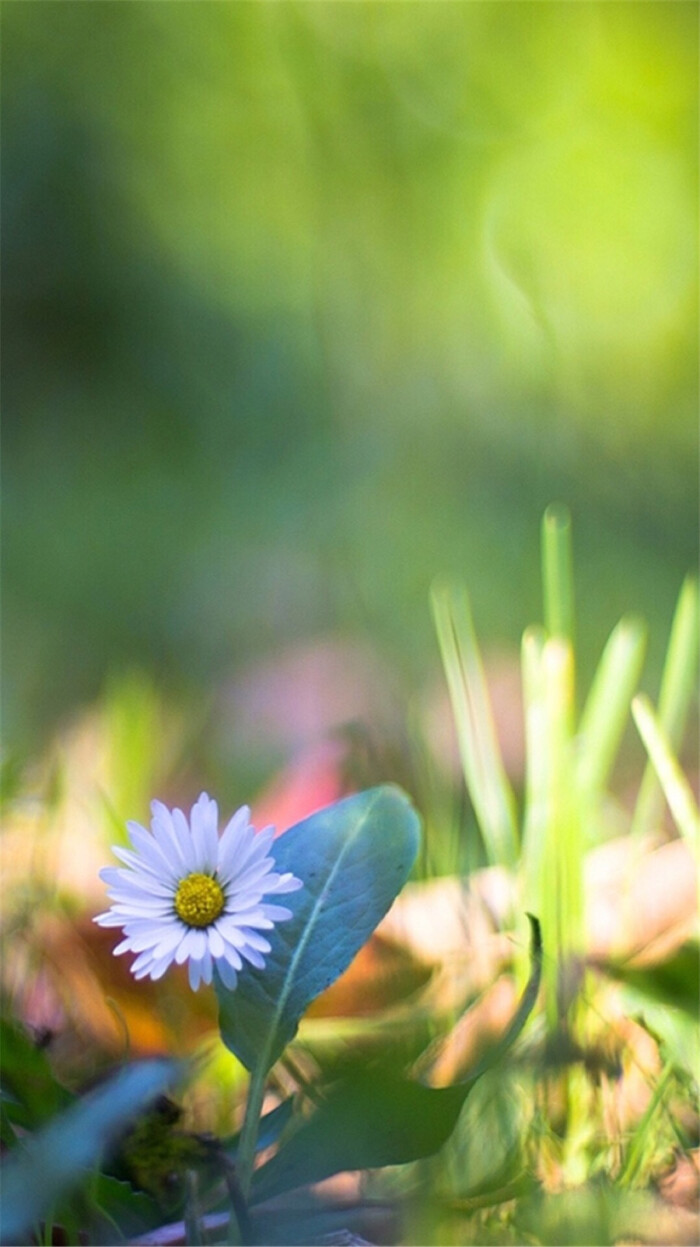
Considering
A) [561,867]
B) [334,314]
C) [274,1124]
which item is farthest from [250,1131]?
[334,314]

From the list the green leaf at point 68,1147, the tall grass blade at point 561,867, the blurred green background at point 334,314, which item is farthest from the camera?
the blurred green background at point 334,314

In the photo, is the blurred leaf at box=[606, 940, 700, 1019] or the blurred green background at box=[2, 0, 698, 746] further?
the blurred green background at box=[2, 0, 698, 746]

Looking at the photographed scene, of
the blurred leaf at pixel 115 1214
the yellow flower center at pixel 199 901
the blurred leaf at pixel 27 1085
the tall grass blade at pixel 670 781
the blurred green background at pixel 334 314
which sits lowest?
the blurred leaf at pixel 115 1214

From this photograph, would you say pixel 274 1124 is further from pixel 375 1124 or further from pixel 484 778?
pixel 484 778

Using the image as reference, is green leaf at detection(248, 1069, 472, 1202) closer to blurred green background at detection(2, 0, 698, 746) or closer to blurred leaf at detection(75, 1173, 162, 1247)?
blurred leaf at detection(75, 1173, 162, 1247)

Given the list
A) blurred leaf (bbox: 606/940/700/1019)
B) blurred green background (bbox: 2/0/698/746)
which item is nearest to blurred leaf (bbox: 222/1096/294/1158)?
blurred leaf (bbox: 606/940/700/1019)

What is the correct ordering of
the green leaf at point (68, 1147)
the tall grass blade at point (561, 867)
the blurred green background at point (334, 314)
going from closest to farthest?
the green leaf at point (68, 1147) < the tall grass blade at point (561, 867) < the blurred green background at point (334, 314)

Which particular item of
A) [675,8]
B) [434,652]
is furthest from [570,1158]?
[675,8]

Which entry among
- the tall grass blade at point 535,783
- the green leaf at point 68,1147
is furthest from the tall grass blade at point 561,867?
the green leaf at point 68,1147

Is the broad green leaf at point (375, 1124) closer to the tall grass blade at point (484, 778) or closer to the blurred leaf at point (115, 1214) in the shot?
the blurred leaf at point (115, 1214)
